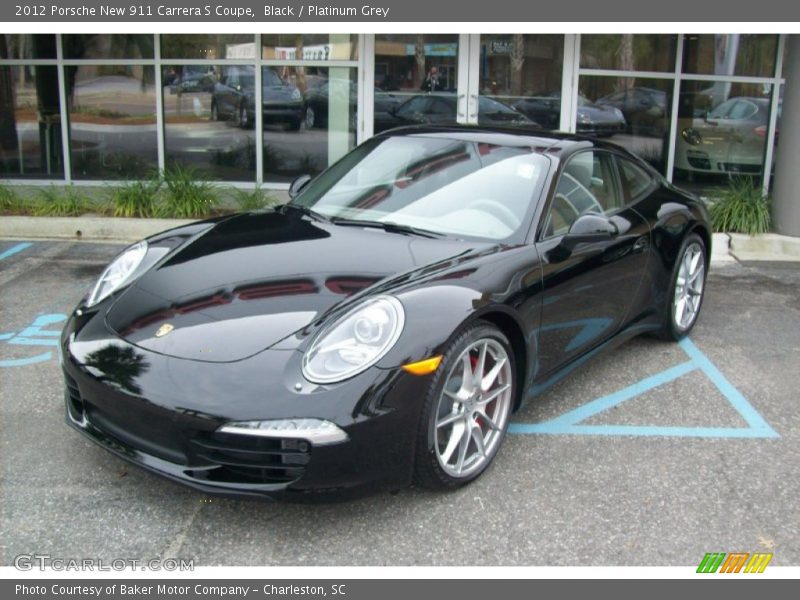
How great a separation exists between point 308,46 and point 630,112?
13.5 feet

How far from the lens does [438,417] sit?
336 centimetres

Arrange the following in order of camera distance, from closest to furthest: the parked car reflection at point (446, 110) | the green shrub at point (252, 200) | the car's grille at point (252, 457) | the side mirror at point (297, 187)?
the car's grille at point (252, 457) < the side mirror at point (297, 187) < the green shrub at point (252, 200) < the parked car reflection at point (446, 110)

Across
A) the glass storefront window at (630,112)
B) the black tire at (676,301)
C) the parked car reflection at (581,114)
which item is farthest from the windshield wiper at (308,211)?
the glass storefront window at (630,112)

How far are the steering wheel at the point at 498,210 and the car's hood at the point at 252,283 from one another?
0.87 feet

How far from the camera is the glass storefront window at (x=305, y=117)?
33.4ft

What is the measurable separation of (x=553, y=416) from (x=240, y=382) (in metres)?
1.95

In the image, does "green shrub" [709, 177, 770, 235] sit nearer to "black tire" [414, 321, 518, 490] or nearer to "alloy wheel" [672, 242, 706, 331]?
"alloy wheel" [672, 242, 706, 331]

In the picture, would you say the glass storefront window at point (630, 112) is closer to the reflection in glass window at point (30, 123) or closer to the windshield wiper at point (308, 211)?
the windshield wiper at point (308, 211)

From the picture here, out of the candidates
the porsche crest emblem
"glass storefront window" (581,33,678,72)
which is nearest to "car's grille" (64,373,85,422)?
the porsche crest emblem

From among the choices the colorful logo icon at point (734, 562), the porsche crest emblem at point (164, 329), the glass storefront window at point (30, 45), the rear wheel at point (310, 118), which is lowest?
the colorful logo icon at point (734, 562)

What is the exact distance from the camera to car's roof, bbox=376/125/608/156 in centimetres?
450

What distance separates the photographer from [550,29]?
9516 millimetres

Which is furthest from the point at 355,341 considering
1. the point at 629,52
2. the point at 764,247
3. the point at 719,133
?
the point at 719,133
